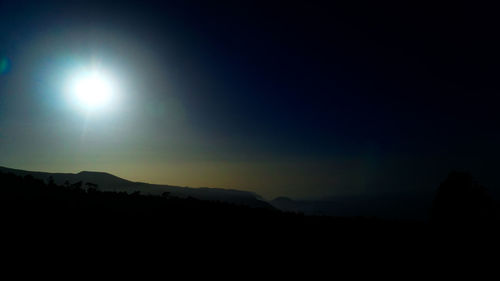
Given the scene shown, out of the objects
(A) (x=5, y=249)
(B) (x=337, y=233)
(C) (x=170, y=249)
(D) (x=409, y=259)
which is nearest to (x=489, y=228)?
(D) (x=409, y=259)

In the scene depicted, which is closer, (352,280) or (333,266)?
(352,280)

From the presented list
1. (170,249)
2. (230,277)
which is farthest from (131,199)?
(230,277)

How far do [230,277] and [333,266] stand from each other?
532 cm

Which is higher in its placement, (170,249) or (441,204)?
(441,204)

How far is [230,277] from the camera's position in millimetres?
11344

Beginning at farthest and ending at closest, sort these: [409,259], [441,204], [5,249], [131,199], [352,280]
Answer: [441,204], [131,199], [409,259], [352,280], [5,249]

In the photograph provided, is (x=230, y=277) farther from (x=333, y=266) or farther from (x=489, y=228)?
(x=489, y=228)

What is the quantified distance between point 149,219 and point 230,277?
777 cm

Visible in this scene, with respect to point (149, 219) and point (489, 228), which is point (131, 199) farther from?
point (489, 228)

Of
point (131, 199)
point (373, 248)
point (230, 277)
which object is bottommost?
point (230, 277)

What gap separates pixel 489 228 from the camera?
19000mm

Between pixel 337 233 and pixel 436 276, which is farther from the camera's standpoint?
pixel 337 233

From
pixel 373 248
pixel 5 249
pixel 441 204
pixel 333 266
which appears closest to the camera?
pixel 5 249

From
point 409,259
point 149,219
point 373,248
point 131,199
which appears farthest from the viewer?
point 131,199
